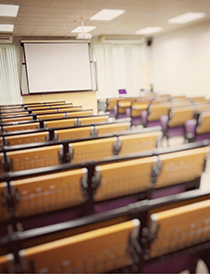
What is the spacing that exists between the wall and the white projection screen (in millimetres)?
253

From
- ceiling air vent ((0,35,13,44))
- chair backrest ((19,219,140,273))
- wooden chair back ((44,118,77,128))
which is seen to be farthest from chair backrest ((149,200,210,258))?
ceiling air vent ((0,35,13,44))

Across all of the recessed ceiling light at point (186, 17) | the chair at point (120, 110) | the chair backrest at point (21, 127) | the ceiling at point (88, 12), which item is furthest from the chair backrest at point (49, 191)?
the recessed ceiling light at point (186, 17)

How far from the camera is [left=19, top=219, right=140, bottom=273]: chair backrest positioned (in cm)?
97

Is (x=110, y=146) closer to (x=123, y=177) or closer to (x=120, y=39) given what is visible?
(x=123, y=177)

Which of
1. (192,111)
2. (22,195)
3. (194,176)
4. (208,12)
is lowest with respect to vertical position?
(194,176)

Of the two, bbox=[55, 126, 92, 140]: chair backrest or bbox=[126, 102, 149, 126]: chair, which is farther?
bbox=[126, 102, 149, 126]: chair

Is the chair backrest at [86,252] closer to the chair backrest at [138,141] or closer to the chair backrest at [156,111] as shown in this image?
the chair backrest at [138,141]

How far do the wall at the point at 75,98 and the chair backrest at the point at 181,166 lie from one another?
9315mm

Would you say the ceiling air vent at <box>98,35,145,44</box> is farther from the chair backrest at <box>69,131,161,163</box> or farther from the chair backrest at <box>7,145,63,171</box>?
the chair backrest at <box>7,145,63,171</box>

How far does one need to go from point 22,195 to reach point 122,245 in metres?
0.89

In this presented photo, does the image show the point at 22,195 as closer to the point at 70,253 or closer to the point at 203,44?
the point at 70,253

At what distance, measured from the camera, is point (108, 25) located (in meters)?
8.61

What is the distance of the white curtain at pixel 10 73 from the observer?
34.3 feet

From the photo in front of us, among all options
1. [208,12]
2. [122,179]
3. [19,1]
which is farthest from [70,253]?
[208,12]
